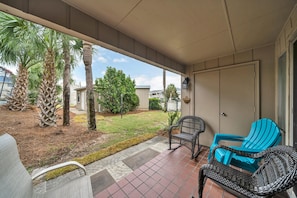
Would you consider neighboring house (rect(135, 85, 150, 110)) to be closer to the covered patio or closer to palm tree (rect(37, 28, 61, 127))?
palm tree (rect(37, 28, 61, 127))

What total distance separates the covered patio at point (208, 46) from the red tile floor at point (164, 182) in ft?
0.06

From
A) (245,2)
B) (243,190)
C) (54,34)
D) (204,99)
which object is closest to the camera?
(243,190)

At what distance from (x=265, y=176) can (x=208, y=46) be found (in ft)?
7.19

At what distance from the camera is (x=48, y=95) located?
4.41 m

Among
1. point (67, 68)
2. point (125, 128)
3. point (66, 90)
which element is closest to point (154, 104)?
point (125, 128)

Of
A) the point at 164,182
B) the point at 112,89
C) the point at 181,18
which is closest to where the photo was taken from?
the point at 181,18

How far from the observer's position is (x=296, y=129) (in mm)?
1405

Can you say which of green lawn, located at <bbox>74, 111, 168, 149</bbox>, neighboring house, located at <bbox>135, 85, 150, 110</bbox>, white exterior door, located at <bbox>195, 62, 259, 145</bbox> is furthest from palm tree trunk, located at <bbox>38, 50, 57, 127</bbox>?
neighboring house, located at <bbox>135, 85, 150, 110</bbox>

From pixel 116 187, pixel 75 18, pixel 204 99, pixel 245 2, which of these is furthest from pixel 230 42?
pixel 116 187

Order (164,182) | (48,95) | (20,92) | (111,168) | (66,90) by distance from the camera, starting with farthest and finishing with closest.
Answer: (20,92), (66,90), (48,95), (111,168), (164,182)

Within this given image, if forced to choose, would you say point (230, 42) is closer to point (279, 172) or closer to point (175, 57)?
point (175, 57)

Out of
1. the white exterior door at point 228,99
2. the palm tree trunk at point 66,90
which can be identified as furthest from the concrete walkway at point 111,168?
the palm tree trunk at point 66,90

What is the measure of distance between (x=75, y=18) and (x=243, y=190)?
2.55 metres

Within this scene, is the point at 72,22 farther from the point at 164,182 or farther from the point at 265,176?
the point at 265,176
